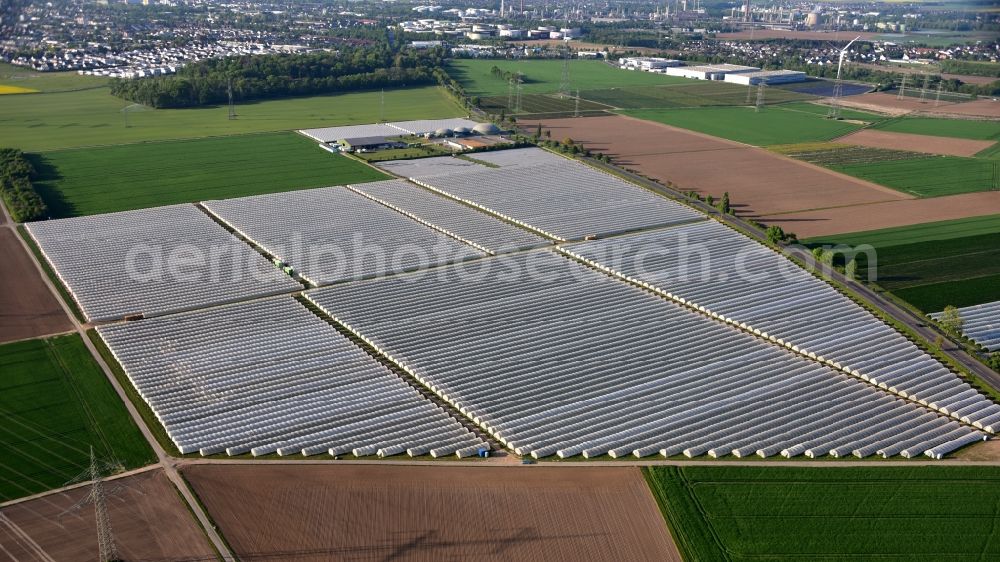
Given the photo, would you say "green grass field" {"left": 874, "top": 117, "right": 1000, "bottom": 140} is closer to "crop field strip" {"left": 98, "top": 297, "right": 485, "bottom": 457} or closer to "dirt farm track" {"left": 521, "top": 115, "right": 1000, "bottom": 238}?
"dirt farm track" {"left": 521, "top": 115, "right": 1000, "bottom": 238}

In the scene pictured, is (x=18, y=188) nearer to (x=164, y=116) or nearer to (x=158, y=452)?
(x=164, y=116)

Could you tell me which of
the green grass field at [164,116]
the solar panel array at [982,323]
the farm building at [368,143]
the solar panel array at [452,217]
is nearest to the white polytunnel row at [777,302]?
the solar panel array at [982,323]

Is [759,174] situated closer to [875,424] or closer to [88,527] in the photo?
[875,424]

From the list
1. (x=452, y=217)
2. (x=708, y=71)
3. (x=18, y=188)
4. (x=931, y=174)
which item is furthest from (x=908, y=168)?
(x=18, y=188)

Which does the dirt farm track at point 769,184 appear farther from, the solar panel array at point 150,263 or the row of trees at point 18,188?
the row of trees at point 18,188

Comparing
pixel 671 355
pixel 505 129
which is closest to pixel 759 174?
pixel 505 129

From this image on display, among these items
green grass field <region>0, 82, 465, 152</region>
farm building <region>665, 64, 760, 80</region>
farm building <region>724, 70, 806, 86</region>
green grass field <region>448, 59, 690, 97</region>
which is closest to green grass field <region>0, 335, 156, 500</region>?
green grass field <region>0, 82, 465, 152</region>
